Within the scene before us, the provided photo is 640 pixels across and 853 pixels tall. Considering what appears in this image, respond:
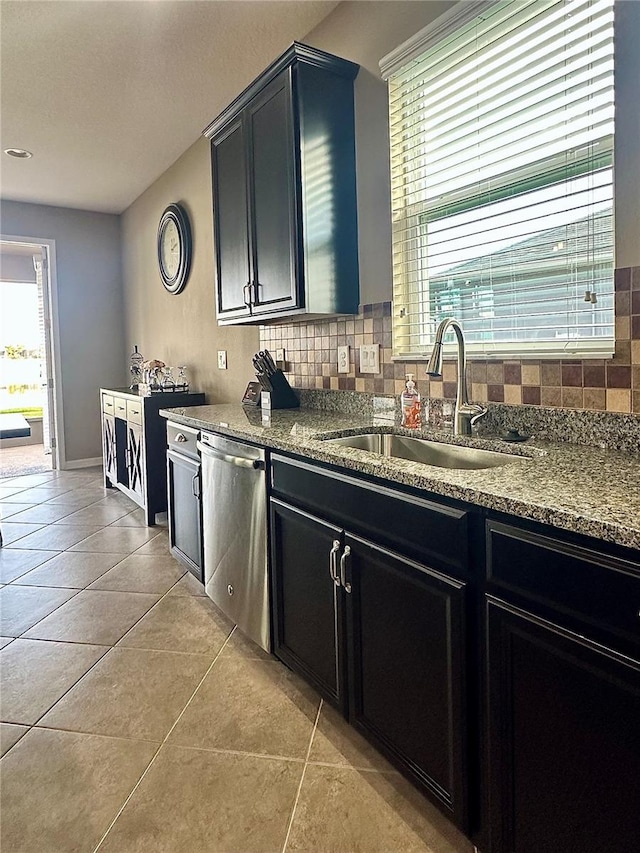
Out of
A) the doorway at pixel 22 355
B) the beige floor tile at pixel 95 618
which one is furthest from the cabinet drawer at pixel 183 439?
the doorway at pixel 22 355

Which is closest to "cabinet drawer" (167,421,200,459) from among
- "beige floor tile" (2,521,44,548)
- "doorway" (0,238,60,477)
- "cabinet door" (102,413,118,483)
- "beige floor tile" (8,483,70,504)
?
"beige floor tile" (2,521,44,548)

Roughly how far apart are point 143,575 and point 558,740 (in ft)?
8.05

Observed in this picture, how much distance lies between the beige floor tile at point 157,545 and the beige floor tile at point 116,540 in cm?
4

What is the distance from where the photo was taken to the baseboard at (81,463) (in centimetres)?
587

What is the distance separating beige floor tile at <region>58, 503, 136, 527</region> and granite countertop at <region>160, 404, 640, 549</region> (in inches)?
95.7

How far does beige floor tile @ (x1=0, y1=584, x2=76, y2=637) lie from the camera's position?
2467 mm

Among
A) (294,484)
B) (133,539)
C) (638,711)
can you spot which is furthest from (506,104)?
(133,539)

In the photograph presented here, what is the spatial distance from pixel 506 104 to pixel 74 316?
500 cm

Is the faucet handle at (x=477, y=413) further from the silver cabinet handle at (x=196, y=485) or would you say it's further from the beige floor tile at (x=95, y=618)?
the beige floor tile at (x=95, y=618)

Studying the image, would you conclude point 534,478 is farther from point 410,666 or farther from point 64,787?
point 64,787

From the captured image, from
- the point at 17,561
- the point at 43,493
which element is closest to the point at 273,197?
the point at 17,561

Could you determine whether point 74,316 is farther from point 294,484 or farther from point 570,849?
point 570,849

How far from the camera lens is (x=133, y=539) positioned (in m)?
3.63

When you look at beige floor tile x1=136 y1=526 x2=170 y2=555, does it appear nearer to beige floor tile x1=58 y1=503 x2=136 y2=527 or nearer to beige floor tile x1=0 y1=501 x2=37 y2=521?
beige floor tile x1=58 y1=503 x2=136 y2=527
